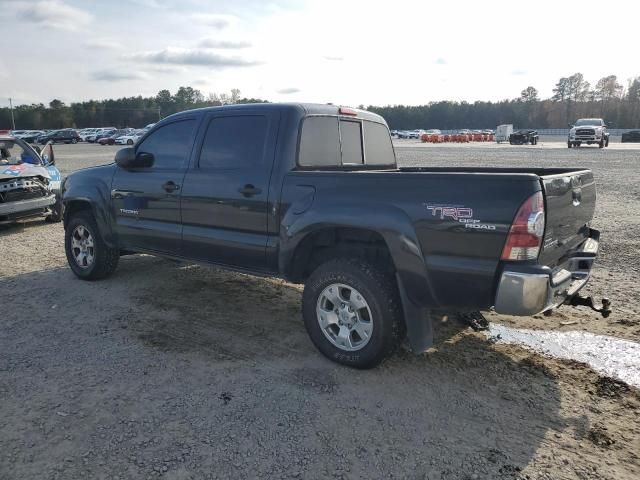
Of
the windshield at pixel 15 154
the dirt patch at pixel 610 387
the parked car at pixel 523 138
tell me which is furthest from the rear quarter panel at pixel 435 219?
the parked car at pixel 523 138

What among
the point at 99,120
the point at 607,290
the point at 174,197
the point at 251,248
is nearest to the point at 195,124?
the point at 174,197

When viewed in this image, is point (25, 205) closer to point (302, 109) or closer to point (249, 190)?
point (249, 190)

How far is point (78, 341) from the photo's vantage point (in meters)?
4.44

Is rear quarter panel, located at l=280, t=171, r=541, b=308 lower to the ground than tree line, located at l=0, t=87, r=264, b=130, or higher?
lower

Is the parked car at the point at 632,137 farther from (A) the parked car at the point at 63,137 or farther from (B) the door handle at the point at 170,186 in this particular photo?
(A) the parked car at the point at 63,137

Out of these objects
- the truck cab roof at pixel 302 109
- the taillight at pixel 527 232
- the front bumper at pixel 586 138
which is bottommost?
the taillight at pixel 527 232

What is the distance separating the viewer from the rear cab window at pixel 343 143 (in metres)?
4.44

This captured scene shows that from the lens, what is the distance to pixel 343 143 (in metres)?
4.86

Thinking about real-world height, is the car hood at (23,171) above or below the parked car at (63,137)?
below

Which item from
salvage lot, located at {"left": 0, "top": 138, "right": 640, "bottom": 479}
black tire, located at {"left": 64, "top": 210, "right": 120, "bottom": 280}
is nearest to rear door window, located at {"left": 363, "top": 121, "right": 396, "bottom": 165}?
salvage lot, located at {"left": 0, "top": 138, "right": 640, "bottom": 479}

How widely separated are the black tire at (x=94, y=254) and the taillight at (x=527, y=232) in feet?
14.9

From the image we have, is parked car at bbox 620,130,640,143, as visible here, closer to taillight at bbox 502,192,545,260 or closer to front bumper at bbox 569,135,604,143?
front bumper at bbox 569,135,604,143

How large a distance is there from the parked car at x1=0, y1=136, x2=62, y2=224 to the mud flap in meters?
7.23

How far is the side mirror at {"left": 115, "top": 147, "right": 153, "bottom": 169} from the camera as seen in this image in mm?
5296
